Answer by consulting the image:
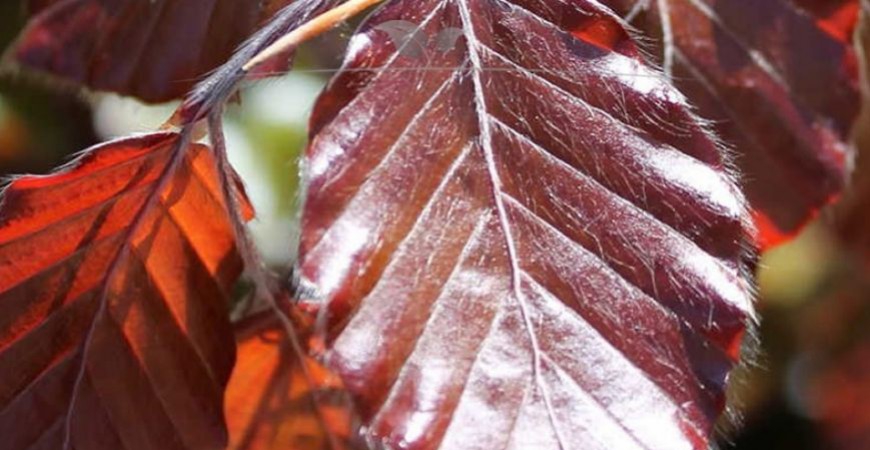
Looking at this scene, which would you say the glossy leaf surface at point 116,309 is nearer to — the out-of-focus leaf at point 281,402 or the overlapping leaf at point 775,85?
the out-of-focus leaf at point 281,402

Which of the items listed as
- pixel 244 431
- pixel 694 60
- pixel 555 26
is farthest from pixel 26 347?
pixel 694 60

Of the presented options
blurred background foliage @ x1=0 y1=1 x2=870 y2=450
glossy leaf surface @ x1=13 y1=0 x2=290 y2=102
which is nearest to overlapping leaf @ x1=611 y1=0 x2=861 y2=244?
glossy leaf surface @ x1=13 y1=0 x2=290 y2=102

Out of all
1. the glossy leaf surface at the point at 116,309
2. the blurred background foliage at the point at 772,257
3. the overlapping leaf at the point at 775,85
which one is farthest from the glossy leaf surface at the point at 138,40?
the blurred background foliage at the point at 772,257

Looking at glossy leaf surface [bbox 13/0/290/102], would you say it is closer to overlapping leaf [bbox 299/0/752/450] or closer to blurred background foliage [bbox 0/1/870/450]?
overlapping leaf [bbox 299/0/752/450]

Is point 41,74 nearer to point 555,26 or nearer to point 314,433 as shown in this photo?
point 314,433

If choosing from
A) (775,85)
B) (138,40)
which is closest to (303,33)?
(138,40)

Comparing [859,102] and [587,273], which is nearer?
[587,273]

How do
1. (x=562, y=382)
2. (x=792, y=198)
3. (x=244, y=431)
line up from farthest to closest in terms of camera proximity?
(x=792, y=198) < (x=244, y=431) < (x=562, y=382)

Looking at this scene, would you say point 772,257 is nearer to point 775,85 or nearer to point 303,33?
point 775,85
